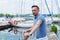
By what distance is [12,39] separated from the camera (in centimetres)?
768

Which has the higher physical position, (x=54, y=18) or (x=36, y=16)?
(x=36, y=16)

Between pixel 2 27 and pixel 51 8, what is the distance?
4.39 metres

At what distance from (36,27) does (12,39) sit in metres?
4.98

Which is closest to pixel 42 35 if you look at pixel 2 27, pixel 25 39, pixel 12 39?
pixel 25 39

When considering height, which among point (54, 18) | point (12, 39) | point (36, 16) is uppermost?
point (36, 16)

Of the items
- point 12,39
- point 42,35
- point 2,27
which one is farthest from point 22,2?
point 42,35

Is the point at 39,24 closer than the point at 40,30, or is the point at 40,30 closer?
the point at 39,24

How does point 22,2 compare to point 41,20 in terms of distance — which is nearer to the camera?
point 41,20

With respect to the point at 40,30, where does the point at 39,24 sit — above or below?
above

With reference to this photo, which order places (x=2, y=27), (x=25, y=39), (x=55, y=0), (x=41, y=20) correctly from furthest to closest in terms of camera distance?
1. (x=55, y=0)
2. (x=2, y=27)
3. (x=41, y=20)
4. (x=25, y=39)

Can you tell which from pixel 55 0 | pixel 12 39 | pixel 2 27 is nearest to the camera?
pixel 2 27

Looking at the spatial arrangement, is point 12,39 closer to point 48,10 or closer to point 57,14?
point 48,10

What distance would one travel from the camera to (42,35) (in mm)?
3096

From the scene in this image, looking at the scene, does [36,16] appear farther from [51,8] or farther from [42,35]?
[51,8]
